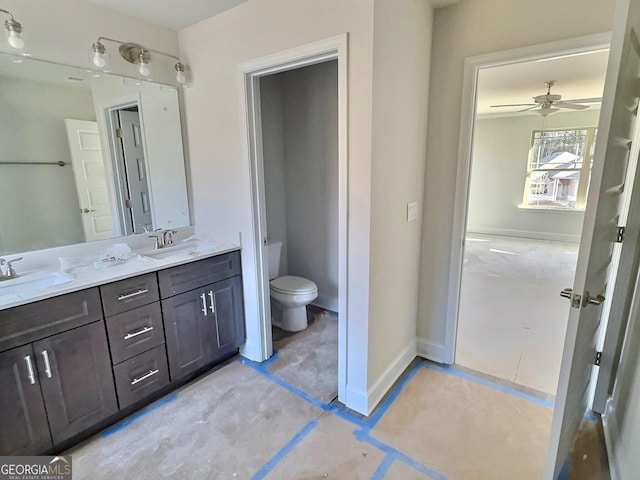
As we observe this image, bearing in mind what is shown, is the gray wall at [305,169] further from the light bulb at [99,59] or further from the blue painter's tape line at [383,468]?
the blue painter's tape line at [383,468]

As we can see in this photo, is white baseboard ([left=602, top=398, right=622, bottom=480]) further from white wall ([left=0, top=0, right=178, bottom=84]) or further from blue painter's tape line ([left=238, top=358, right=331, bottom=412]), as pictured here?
white wall ([left=0, top=0, right=178, bottom=84])

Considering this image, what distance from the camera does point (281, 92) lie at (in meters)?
3.12

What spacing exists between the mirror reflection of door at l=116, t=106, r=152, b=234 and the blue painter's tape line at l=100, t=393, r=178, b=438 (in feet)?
3.73

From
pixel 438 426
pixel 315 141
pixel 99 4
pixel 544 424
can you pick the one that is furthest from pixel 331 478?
pixel 99 4

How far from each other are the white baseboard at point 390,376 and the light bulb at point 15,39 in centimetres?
255

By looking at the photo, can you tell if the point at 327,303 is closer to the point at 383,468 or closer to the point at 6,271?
the point at 383,468

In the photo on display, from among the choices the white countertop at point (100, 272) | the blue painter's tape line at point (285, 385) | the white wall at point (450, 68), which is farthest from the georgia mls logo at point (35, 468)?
the white wall at point (450, 68)

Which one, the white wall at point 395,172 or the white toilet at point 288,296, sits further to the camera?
the white toilet at point 288,296

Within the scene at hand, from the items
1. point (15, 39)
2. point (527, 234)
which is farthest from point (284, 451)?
point (527, 234)

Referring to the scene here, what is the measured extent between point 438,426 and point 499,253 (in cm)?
449

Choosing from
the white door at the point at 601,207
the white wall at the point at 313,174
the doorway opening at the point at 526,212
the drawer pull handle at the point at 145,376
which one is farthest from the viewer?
the white wall at the point at 313,174

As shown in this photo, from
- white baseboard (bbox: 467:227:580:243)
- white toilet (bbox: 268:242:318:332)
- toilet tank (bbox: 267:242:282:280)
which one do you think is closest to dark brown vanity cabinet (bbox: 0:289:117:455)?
white toilet (bbox: 268:242:318:332)

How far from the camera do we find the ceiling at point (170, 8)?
Result: 1929 mm

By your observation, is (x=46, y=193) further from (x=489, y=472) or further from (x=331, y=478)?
(x=489, y=472)
